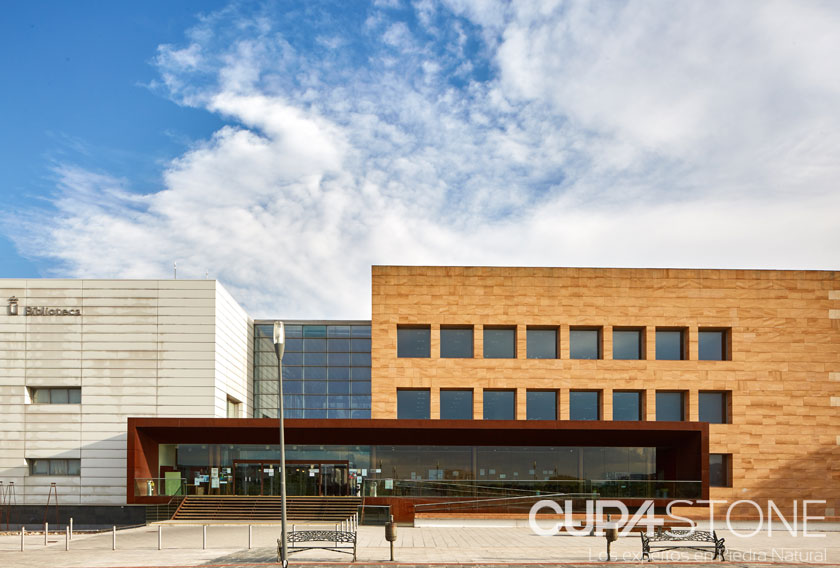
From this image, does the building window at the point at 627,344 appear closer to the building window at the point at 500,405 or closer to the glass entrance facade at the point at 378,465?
the glass entrance facade at the point at 378,465

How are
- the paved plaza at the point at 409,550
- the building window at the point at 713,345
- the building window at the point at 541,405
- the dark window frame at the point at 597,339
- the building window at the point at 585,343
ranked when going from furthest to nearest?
1. the building window at the point at 713,345
2. the building window at the point at 585,343
3. the dark window frame at the point at 597,339
4. the building window at the point at 541,405
5. the paved plaza at the point at 409,550

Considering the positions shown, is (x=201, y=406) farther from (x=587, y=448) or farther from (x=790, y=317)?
(x=790, y=317)

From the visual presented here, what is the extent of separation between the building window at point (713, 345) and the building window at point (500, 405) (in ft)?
36.0

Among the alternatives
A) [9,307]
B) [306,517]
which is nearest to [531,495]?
[306,517]

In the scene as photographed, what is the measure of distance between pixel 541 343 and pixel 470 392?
488cm

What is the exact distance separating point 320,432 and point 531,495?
1121 centimetres

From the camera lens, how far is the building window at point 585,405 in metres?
44.2

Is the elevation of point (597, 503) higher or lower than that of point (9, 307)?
lower

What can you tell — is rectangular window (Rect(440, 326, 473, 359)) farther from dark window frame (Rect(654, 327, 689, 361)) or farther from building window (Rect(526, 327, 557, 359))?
dark window frame (Rect(654, 327, 689, 361))

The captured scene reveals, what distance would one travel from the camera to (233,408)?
46875 mm

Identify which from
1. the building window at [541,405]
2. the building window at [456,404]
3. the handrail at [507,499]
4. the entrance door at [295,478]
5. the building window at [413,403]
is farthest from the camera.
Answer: the building window at [541,405]

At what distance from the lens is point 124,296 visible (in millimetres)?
42375

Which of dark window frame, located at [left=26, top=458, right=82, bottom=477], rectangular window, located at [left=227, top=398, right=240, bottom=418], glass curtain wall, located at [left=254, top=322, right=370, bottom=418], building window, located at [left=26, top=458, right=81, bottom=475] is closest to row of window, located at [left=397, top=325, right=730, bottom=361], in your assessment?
glass curtain wall, located at [left=254, top=322, right=370, bottom=418]

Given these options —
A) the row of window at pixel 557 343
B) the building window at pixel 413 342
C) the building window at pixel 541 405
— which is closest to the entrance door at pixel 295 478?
the building window at pixel 413 342
